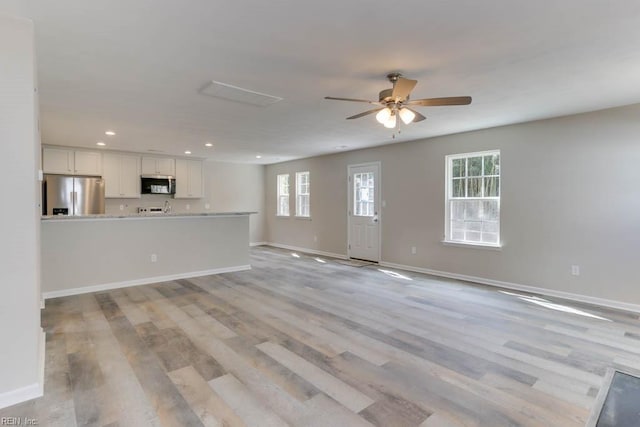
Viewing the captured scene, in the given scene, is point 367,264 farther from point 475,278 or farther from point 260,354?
point 260,354

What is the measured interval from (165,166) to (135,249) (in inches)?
126

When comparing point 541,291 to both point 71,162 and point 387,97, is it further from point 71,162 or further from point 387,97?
point 71,162

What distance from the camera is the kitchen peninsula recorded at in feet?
14.8

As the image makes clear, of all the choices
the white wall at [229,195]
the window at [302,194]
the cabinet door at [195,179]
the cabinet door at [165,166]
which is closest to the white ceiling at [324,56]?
the cabinet door at [165,166]

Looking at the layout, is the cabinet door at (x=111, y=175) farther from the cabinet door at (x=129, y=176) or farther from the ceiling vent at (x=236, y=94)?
the ceiling vent at (x=236, y=94)

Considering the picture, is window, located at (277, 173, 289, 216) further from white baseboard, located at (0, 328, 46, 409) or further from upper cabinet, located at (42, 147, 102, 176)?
white baseboard, located at (0, 328, 46, 409)

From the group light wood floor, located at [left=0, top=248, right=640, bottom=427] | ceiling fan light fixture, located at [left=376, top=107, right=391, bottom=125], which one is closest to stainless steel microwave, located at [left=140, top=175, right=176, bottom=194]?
light wood floor, located at [left=0, top=248, right=640, bottom=427]

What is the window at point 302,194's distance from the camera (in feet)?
28.2

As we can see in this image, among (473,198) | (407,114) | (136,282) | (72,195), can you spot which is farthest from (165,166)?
(473,198)

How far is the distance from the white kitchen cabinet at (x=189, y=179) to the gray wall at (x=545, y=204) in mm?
4537

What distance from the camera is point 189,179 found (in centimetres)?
817

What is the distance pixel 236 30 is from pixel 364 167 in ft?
16.5

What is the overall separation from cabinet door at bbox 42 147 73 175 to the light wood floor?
3215 mm

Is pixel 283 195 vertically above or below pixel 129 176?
below
